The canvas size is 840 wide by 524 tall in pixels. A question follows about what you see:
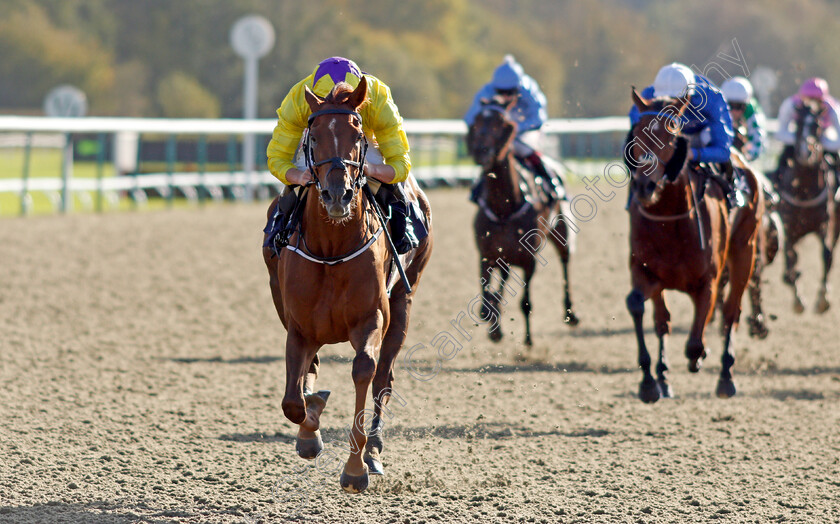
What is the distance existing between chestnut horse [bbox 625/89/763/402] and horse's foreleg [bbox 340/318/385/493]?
185cm

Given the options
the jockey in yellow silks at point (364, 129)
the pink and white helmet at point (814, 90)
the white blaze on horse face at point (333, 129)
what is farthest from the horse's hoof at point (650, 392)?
the pink and white helmet at point (814, 90)

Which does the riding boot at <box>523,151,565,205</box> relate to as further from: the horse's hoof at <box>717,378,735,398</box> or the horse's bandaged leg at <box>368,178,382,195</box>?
the horse's bandaged leg at <box>368,178,382,195</box>

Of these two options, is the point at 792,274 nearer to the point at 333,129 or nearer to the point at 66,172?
the point at 333,129

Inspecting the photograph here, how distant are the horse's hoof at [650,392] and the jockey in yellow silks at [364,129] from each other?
1855 millimetres

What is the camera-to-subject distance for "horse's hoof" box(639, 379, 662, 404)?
5.75 metres

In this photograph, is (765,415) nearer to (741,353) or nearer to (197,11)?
(741,353)

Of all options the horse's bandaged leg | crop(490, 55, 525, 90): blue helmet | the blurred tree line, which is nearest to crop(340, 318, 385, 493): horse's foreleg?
the horse's bandaged leg

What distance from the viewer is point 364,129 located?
436cm

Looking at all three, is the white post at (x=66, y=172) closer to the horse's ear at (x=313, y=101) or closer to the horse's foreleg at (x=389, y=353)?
the horse's foreleg at (x=389, y=353)

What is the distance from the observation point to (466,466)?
4.85m

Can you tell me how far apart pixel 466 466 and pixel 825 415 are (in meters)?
2.24

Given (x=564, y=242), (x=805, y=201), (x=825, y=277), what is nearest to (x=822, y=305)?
(x=825, y=277)

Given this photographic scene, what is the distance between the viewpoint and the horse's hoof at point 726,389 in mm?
6031

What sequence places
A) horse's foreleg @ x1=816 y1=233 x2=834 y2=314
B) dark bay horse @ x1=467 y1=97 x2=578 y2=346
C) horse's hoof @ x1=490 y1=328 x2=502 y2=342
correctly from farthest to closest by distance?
horse's foreleg @ x1=816 y1=233 x2=834 y2=314 < horse's hoof @ x1=490 y1=328 x2=502 y2=342 < dark bay horse @ x1=467 y1=97 x2=578 y2=346
